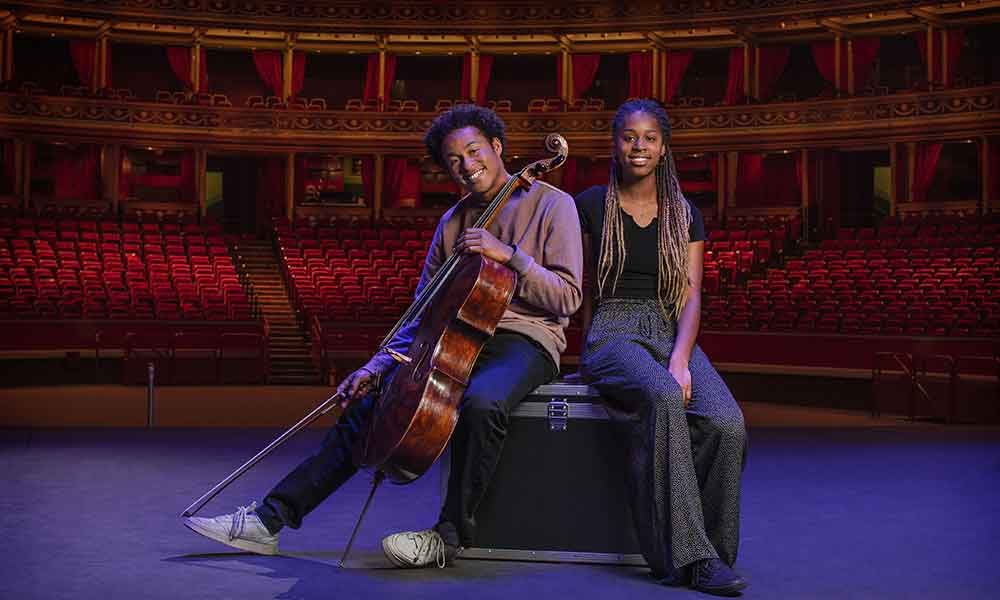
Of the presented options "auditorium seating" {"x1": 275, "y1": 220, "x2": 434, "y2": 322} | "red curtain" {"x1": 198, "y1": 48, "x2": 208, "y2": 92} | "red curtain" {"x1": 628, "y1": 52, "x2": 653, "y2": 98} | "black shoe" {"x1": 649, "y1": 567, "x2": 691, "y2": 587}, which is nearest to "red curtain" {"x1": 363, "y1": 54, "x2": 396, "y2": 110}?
"red curtain" {"x1": 198, "y1": 48, "x2": 208, "y2": 92}

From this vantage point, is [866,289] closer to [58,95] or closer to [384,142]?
[384,142]

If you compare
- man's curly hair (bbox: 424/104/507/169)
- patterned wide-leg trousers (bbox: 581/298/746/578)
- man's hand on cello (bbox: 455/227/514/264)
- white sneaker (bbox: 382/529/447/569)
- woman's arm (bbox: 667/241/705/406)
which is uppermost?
man's curly hair (bbox: 424/104/507/169)

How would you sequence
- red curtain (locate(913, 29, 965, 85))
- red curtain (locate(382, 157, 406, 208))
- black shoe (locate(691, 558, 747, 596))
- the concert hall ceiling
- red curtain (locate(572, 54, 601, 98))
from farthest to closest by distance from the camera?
red curtain (locate(382, 157, 406, 208)) < red curtain (locate(572, 54, 601, 98)) < the concert hall ceiling < red curtain (locate(913, 29, 965, 85)) < black shoe (locate(691, 558, 747, 596))

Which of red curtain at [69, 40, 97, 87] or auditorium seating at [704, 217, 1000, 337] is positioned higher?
red curtain at [69, 40, 97, 87]

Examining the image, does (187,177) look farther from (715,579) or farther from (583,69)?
(715,579)

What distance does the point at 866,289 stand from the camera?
15305mm

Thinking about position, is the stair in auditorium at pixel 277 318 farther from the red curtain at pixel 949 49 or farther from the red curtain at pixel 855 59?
the red curtain at pixel 949 49

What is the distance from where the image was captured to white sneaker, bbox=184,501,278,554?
332 cm

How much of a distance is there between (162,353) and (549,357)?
484 inches

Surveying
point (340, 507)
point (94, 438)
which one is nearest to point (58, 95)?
point (94, 438)

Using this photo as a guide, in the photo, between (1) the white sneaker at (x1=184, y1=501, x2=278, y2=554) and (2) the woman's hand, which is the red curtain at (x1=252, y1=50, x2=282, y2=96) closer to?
(1) the white sneaker at (x1=184, y1=501, x2=278, y2=554)

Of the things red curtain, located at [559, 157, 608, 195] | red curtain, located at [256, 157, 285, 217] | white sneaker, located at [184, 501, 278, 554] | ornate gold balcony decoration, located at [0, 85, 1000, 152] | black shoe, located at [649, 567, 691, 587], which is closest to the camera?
black shoe, located at [649, 567, 691, 587]

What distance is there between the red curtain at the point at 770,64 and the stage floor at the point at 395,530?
18.1 meters

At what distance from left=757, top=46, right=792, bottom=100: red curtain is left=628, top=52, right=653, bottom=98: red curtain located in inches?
87.4
